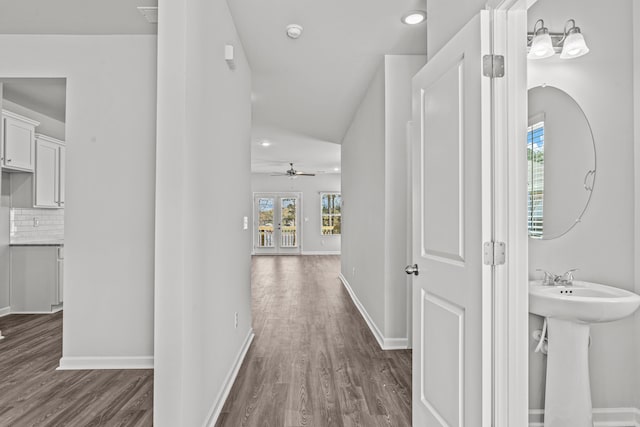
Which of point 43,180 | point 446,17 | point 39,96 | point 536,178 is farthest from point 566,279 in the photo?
point 43,180

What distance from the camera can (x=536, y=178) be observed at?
7.68ft

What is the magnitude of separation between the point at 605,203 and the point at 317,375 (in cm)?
217

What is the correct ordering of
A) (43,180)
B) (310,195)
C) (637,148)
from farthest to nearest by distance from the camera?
1. (310,195)
2. (43,180)
3. (637,148)

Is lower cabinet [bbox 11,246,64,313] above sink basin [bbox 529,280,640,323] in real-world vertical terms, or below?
below

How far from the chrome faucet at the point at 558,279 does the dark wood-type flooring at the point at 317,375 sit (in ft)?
3.66

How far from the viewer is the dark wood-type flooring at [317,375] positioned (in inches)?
94.0

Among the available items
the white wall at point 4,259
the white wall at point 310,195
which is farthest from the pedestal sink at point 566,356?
the white wall at point 310,195

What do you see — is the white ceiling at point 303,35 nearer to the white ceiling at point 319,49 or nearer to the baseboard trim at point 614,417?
the white ceiling at point 319,49

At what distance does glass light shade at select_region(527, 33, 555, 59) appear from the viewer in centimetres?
216

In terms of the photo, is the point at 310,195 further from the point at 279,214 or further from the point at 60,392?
the point at 60,392

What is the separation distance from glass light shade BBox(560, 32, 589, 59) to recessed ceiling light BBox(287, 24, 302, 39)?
186 centimetres

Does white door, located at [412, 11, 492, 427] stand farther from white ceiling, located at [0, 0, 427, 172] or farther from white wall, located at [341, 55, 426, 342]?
white wall, located at [341, 55, 426, 342]

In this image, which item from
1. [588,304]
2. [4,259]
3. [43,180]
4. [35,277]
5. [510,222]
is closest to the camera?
[510,222]

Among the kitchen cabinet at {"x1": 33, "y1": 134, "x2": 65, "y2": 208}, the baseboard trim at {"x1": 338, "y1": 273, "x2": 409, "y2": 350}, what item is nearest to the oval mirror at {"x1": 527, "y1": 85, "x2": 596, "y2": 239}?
the baseboard trim at {"x1": 338, "y1": 273, "x2": 409, "y2": 350}
